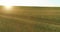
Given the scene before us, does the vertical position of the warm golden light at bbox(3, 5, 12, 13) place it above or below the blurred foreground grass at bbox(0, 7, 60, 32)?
above

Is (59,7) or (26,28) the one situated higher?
→ (59,7)

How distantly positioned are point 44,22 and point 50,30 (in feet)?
0.18

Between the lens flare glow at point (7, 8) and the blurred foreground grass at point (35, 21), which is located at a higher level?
the lens flare glow at point (7, 8)

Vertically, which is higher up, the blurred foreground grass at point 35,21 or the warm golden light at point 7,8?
the warm golden light at point 7,8

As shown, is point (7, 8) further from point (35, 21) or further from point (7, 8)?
point (35, 21)

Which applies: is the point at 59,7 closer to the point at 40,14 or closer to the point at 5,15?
A: the point at 40,14

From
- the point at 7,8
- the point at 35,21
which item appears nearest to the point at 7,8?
the point at 7,8

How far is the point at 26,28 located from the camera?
52 cm

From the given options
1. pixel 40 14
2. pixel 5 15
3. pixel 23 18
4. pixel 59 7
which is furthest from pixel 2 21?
pixel 59 7

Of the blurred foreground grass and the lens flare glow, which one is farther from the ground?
the lens flare glow

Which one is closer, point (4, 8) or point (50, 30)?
point (50, 30)
